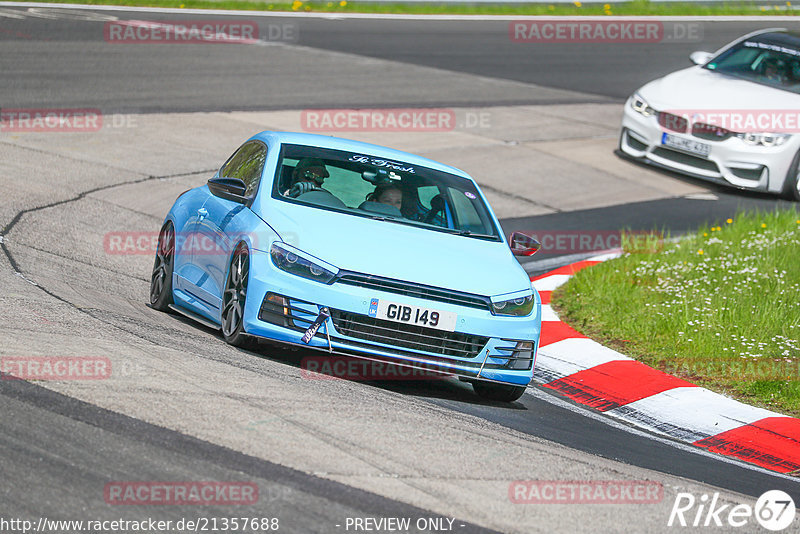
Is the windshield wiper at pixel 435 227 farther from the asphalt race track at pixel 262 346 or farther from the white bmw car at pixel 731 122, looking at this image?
the white bmw car at pixel 731 122

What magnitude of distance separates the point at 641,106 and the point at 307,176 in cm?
929

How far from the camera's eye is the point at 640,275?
1095cm

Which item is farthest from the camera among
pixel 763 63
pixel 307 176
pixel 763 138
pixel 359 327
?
pixel 763 63

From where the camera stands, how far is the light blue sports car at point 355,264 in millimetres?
6898

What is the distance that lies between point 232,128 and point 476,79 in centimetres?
701

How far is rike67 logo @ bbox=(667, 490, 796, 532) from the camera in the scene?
527 cm

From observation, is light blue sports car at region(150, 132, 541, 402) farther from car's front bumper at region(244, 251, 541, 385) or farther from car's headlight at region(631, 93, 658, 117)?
car's headlight at region(631, 93, 658, 117)

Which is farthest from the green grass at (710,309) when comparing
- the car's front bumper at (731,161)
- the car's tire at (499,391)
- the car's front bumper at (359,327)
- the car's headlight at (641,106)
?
the car's headlight at (641,106)

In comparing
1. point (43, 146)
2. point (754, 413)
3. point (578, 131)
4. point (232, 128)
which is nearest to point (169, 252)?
point (754, 413)

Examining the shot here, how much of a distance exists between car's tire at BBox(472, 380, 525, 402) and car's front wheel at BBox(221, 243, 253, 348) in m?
1.54

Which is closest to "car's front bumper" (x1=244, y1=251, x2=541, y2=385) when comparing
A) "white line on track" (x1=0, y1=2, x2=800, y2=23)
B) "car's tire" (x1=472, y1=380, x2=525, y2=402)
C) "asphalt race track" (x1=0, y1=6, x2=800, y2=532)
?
"asphalt race track" (x1=0, y1=6, x2=800, y2=532)

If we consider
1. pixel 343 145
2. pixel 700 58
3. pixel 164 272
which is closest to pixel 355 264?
pixel 343 145

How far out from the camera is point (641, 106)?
53.7ft

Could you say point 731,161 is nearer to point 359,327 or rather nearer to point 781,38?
point 781,38
